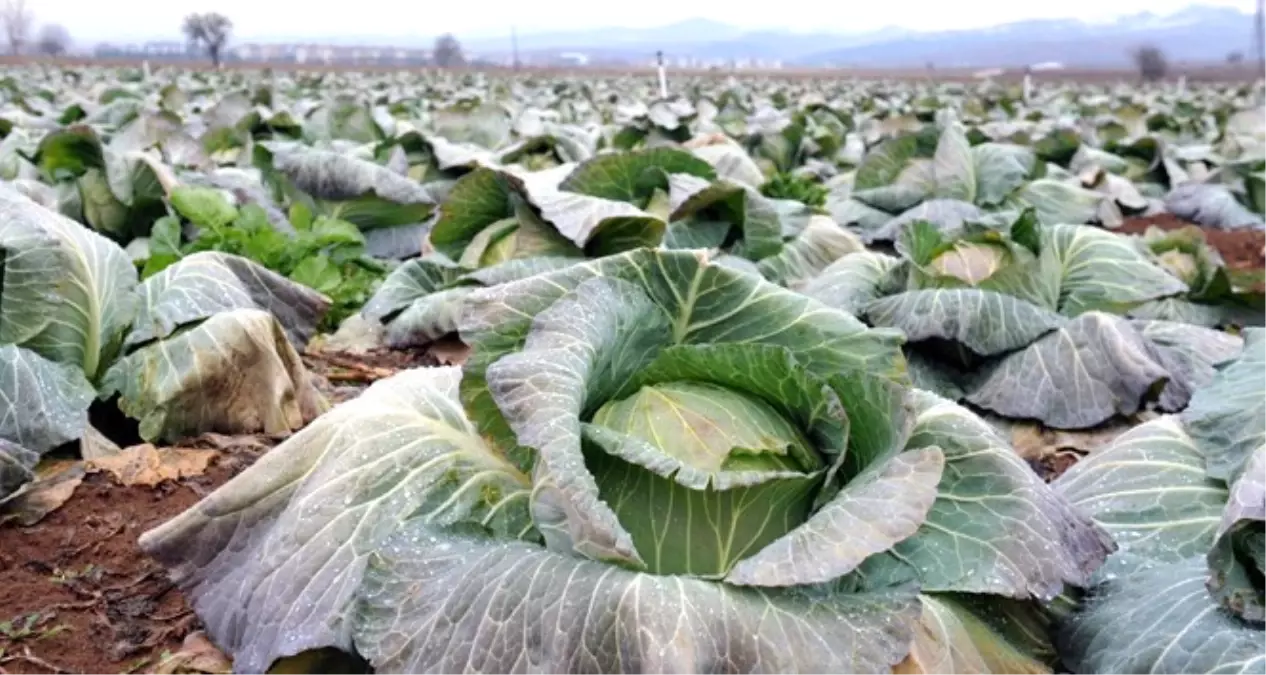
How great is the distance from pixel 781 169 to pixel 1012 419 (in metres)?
6.83

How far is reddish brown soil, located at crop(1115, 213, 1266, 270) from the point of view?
7.94m

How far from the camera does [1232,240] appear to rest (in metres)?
8.65

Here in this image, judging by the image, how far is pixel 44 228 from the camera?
3.43m

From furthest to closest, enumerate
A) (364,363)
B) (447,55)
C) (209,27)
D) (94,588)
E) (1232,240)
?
(447,55), (209,27), (1232,240), (364,363), (94,588)

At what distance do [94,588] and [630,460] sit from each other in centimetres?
155

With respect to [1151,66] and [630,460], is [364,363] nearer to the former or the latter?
[630,460]

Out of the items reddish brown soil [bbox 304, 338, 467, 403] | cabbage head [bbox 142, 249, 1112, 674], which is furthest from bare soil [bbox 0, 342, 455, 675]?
reddish brown soil [bbox 304, 338, 467, 403]

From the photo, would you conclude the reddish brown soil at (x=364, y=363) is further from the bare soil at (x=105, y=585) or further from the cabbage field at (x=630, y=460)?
the bare soil at (x=105, y=585)

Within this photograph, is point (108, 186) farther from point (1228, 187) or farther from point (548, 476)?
point (1228, 187)

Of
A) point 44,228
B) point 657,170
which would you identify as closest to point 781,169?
point 657,170

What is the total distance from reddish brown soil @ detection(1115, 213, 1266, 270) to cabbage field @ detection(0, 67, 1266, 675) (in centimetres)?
317

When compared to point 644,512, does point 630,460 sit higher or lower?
higher

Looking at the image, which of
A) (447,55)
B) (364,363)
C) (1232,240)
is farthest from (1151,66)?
(364,363)

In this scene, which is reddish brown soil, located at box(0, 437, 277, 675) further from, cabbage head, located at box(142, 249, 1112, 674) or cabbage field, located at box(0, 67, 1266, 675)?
cabbage head, located at box(142, 249, 1112, 674)
